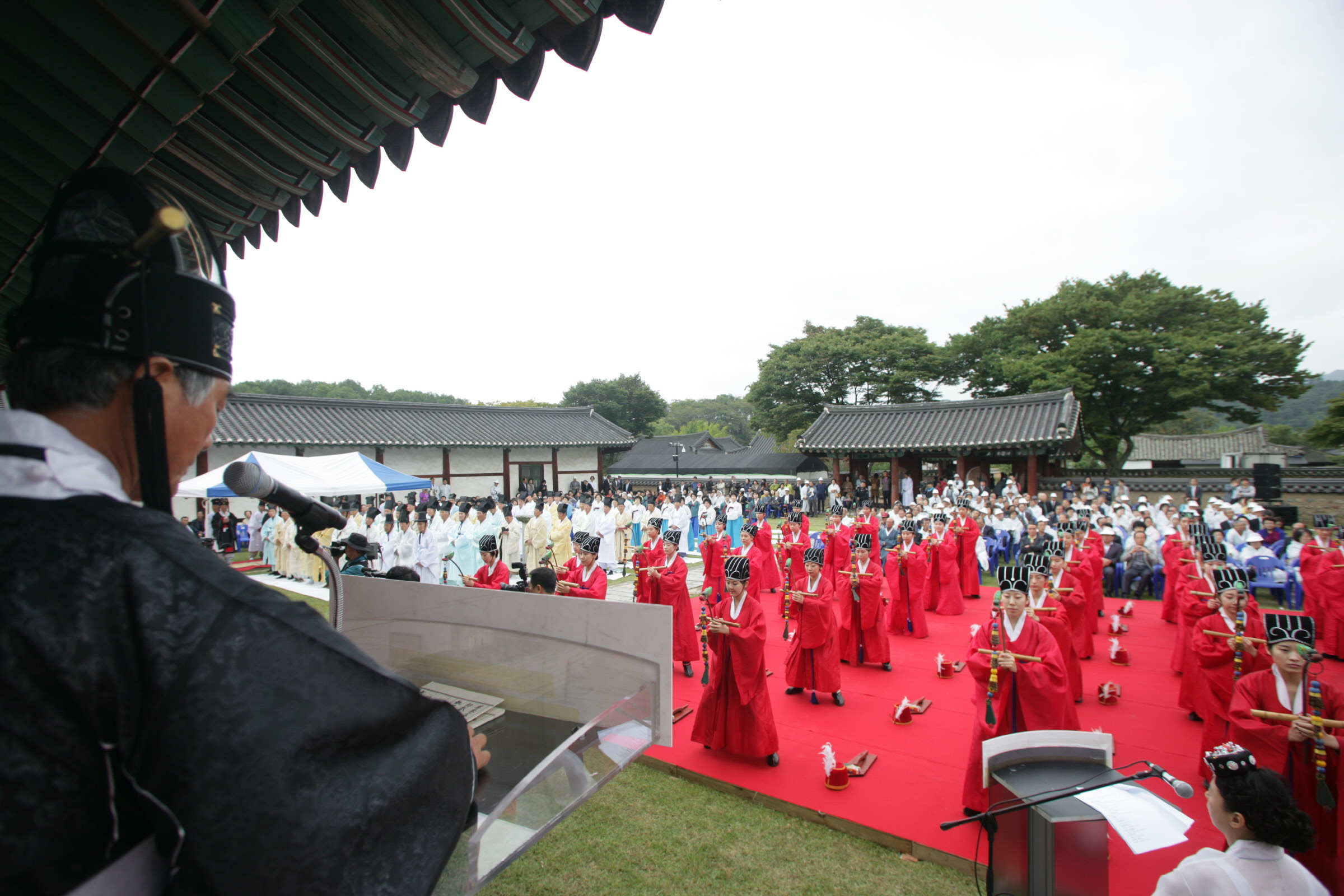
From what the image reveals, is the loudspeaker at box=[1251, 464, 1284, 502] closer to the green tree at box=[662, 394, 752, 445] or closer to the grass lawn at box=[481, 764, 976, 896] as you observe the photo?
the grass lawn at box=[481, 764, 976, 896]

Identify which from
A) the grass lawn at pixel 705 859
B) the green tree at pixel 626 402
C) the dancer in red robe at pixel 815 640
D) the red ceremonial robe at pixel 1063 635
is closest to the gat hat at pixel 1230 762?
the grass lawn at pixel 705 859

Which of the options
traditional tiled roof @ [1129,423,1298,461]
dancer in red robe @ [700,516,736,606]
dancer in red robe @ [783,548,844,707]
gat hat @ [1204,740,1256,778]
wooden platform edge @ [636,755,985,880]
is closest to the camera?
gat hat @ [1204,740,1256,778]

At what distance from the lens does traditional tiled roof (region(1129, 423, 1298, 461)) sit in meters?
41.5

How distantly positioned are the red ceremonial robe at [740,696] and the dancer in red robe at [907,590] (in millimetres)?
5044

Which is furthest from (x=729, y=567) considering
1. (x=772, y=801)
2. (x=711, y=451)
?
(x=711, y=451)

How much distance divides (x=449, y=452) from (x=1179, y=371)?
3217 cm

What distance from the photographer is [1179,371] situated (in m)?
26.6

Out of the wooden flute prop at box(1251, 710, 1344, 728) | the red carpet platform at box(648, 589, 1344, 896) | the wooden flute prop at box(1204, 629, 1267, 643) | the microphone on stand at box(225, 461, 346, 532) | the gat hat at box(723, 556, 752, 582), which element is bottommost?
the red carpet platform at box(648, 589, 1344, 896)

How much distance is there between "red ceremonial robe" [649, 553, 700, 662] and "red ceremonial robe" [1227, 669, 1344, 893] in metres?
6.08

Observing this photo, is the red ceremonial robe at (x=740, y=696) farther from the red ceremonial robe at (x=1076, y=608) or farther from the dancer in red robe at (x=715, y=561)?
the dancer in red robe at (x=715, y=561)

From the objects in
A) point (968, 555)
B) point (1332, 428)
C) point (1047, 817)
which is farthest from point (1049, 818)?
point (1332, 428)

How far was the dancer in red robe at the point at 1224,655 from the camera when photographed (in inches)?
215

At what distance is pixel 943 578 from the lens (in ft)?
39.7

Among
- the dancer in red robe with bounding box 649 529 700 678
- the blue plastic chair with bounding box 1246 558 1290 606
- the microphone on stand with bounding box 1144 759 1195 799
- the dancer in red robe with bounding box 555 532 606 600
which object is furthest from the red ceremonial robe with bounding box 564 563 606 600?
the blue plastic chair with bounding box 1246 558 1290 606
